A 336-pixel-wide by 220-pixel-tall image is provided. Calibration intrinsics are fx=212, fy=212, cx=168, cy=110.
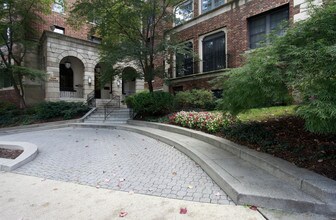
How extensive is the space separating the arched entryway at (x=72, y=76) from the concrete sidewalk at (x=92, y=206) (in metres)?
14.9

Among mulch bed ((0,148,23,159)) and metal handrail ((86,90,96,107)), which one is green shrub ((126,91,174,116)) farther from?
metal handrail ((86,90,96,107))

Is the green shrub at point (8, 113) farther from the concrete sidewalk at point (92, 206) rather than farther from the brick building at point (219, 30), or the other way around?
the concrete sidewalk at point (92, 206)

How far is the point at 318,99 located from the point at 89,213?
133 inches

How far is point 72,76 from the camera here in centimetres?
1828


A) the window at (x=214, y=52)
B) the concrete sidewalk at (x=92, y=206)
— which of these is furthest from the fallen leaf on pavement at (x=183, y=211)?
the window at (x=214, y=52)

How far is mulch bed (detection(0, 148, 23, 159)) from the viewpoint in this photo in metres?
5.69

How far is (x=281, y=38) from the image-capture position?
154 inches

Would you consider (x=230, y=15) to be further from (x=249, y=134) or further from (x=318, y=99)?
(x=318, y=99)

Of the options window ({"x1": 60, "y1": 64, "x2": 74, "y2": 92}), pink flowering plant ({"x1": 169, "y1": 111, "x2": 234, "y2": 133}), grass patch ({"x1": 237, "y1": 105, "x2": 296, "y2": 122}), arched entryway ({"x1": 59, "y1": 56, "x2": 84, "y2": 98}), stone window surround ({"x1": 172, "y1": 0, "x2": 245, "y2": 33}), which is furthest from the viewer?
window ({"x1": 60, "y1": 64, "x2": 74, "y2": 92})

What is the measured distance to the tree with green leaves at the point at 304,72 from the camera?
2750 millimetres

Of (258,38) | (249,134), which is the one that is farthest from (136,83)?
(249,134)

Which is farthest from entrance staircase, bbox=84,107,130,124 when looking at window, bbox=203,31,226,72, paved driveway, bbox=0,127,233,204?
window, bbox=203,31,226,72

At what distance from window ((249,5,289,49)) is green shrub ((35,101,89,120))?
11.3m

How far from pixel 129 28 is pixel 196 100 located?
5.19m
